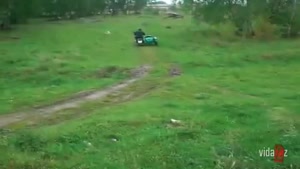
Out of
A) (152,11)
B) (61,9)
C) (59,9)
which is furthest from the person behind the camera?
(152,11)

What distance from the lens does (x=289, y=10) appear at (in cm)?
5038

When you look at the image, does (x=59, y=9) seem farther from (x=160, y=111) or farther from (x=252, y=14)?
(x=160, y=111)

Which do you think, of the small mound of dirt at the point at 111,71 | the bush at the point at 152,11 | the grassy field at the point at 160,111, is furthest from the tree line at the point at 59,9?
the small mound of dirt at the point at 111,71

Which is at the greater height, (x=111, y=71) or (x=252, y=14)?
(x=252, y=14)

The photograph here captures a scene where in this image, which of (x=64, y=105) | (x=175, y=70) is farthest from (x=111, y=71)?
(x=64, y=105)

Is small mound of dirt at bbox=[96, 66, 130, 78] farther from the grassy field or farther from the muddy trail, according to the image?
the muddy trail

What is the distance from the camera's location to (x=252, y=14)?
163ft

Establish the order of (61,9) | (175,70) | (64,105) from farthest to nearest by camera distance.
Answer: (61,9)
(175,70)
(64,105)

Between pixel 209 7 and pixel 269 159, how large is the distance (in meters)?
45.2

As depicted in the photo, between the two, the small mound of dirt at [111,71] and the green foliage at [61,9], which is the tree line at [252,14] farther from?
the small mound of dirt at [111,71]

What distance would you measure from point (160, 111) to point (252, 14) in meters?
34.4

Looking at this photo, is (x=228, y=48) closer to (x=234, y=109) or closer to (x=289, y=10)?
(x=289, y=10)

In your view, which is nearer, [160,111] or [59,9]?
[160,111]

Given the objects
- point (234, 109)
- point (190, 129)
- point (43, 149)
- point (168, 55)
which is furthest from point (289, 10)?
point (43, 149)
